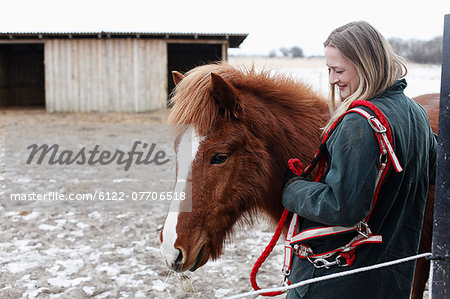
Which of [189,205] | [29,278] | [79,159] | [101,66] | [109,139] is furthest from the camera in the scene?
[101,66]

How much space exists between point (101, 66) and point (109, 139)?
4.96 meters

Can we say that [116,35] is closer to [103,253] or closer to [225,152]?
[103,253]

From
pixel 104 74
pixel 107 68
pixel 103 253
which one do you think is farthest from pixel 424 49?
pixel 103 253

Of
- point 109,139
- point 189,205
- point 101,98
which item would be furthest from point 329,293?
point 101,98

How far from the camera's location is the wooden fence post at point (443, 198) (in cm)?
132

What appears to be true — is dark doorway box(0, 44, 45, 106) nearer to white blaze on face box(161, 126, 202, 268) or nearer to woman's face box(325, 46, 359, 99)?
white blaze on face box(161, 126, 202, 268)

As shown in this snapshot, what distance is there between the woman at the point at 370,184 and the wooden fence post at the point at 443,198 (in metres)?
0.11

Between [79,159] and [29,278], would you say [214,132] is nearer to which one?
[29,278]

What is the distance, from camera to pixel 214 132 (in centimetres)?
177

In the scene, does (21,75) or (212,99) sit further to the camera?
(21,75)

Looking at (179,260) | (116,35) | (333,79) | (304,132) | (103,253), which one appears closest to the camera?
(333,79)

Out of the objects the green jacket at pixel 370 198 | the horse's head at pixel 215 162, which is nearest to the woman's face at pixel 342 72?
the green jacket at pixel 370 198

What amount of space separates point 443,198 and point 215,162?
89 cm

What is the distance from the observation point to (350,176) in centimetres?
130
